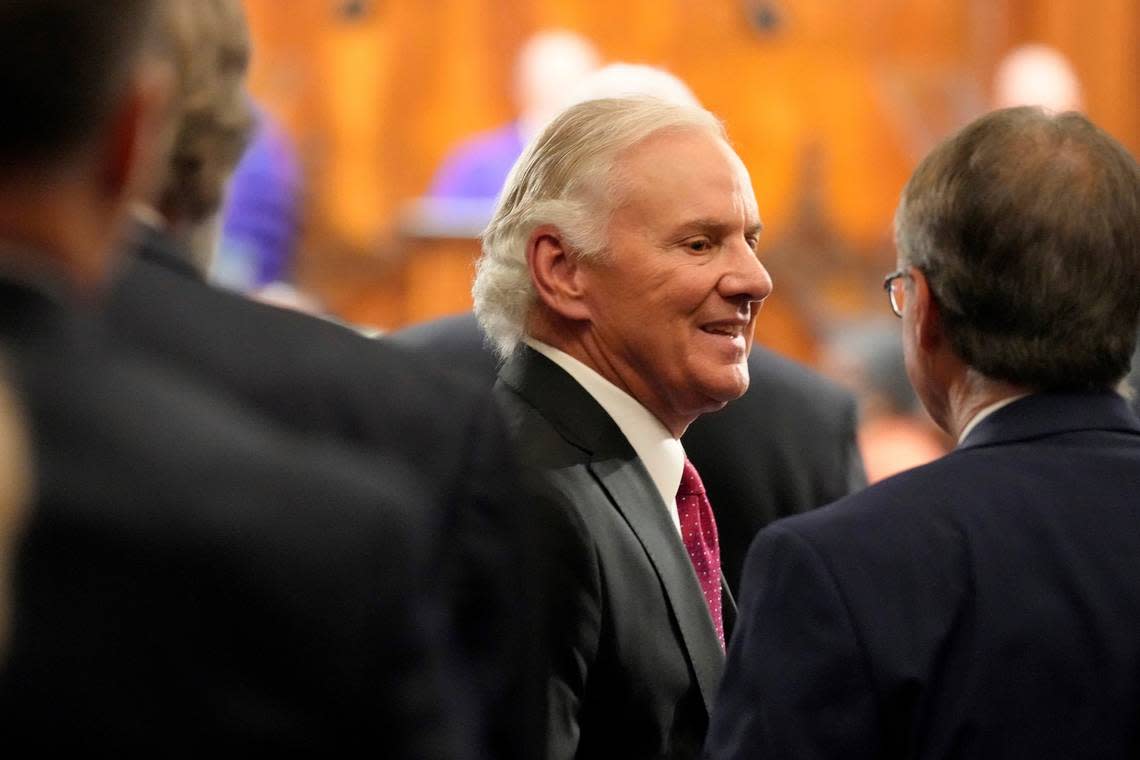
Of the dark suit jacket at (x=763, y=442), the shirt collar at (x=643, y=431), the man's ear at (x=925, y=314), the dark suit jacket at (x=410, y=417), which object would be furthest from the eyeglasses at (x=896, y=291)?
the dark suit jacket at (x=410, y=417)

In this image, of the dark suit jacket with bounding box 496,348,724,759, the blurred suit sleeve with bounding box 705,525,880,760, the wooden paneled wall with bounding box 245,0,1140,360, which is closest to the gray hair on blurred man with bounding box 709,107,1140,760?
the blurred suit sleeve with bounding box 705,525,880,760

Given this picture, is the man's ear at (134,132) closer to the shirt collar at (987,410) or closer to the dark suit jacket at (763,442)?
the shirt collar at (987,410)

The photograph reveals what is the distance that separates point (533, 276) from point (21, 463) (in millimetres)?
1911

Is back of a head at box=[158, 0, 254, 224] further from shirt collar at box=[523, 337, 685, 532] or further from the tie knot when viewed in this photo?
the tie knot

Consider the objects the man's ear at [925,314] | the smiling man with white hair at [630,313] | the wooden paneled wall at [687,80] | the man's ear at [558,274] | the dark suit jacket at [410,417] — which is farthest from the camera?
the wooden paneled wall at [687,80]

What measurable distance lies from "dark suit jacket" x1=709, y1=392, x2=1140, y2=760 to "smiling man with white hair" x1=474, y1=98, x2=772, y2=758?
0.39 m

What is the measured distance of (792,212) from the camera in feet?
28.1

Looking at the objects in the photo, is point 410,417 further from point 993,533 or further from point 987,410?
point 987,410

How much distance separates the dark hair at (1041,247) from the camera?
2062 mm

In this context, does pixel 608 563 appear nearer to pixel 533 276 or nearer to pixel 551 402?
pixel 551 402

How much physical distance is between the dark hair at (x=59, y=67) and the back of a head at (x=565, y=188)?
1.77 metres

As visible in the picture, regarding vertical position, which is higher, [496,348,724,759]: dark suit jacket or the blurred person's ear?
the blurred person's ear

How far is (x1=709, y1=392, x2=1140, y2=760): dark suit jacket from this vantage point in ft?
6.20

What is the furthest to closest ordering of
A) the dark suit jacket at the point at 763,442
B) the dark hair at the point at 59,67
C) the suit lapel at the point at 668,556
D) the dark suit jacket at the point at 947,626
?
1. the dark suit jacket at the point at 763,442
2. the suit lapel at the point at 668,556
3. the dark suit jacket at the point at 947,626
4. the dark hair at the point at 59,67
